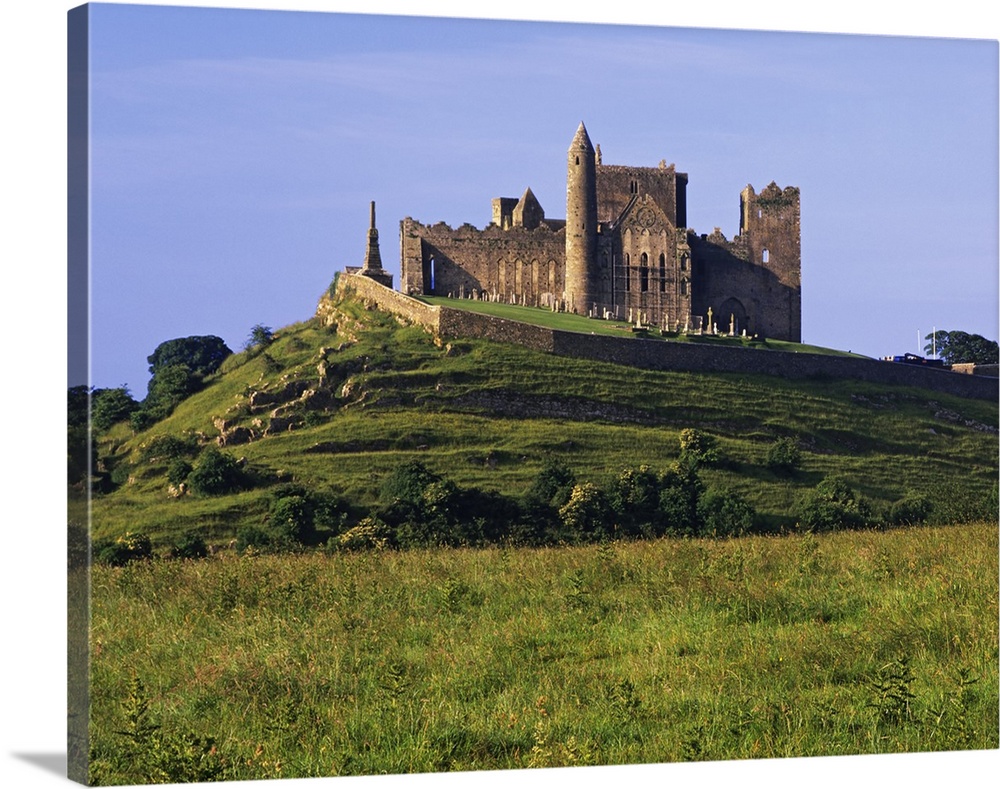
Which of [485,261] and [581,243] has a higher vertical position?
[581,243]

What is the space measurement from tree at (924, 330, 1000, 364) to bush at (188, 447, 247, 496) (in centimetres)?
1911

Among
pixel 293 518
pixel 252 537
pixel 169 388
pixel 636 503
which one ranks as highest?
pixel 169 388

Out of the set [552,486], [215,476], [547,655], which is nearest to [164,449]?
[215,476]

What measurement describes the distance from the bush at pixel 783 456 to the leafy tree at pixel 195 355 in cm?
1831

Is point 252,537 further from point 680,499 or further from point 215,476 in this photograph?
point 680,499

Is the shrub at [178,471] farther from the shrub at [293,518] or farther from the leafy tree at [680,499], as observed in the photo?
the leafy tree at [680,499]

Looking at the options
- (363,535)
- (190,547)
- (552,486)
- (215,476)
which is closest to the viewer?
(190,547)

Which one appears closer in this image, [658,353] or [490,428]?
[490,428]

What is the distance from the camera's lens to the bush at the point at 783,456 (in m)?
42.6

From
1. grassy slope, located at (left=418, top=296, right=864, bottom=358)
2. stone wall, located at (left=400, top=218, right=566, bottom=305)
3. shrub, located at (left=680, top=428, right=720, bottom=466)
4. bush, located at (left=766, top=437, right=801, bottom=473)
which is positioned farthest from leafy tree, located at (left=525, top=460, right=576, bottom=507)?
stone wall, located at (left=400, top=218, right=566, bottom=305)

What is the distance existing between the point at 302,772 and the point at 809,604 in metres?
6.74

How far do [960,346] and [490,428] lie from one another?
56.8ft

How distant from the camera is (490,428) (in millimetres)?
47531

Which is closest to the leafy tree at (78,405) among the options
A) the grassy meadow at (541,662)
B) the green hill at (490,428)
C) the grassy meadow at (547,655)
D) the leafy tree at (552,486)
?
the grassy meadow at (547,655)
